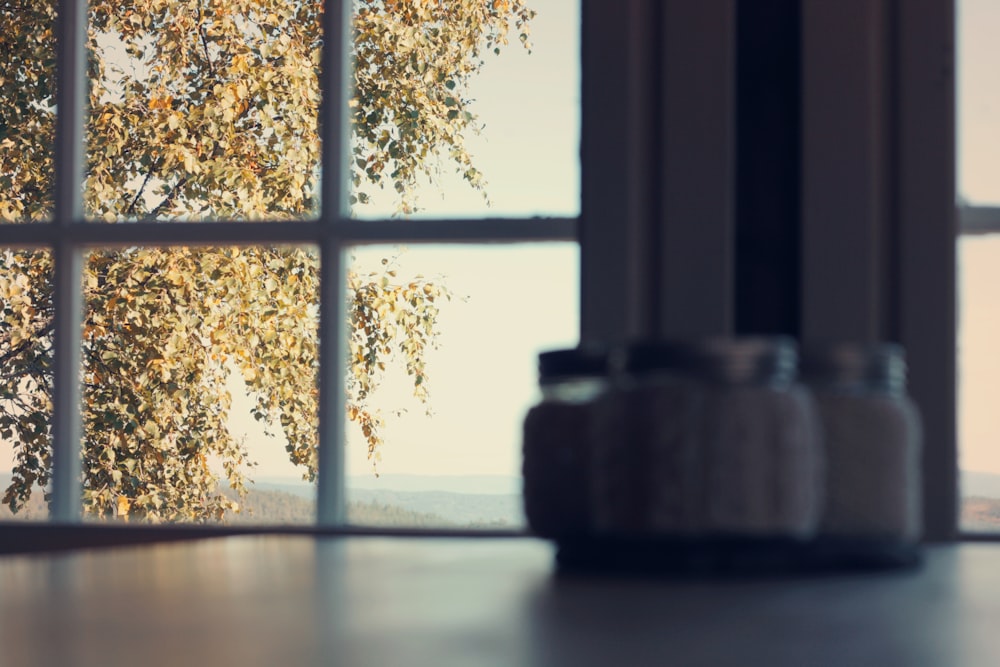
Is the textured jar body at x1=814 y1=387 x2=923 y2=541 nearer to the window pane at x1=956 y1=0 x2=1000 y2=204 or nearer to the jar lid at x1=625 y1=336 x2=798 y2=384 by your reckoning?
the jar lid at x1=625 y1=336 x2=798 y2=384

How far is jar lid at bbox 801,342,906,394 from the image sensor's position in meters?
0.66

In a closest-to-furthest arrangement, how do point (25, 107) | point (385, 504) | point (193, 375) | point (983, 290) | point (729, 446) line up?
point (729, 446) < point (983, 290) < point (25, 107) < point (193, 375) < point (385, 504)

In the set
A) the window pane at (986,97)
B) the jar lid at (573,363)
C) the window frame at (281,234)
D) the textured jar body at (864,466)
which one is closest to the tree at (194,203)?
the window pane at (986,97)

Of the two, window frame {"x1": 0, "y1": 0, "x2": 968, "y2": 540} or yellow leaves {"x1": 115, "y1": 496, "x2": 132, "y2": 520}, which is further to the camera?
yellow leaves {"x1": 115, "y1": 496, "x2": 132, "y2": 520}

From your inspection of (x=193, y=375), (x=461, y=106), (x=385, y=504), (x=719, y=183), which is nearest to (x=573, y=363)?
(x=719, y=183)

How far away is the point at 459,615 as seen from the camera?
0.38 m

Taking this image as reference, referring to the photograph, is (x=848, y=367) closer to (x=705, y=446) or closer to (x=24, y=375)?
(x=705, y=446)

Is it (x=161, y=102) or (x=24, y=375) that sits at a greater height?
(x=161, y=102)

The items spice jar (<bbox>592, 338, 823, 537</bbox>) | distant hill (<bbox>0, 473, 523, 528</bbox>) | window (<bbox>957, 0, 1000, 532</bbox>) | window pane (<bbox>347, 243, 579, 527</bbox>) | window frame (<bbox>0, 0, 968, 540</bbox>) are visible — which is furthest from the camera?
distant hill (<bbox>0, 473, 523, 528</bbox>)

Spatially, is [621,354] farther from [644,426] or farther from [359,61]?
[359,61]

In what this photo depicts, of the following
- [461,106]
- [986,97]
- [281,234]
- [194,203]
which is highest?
[461,106]

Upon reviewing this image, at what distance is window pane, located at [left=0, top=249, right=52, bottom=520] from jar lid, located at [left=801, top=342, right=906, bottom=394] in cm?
573

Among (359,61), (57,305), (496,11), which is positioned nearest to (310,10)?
(359,61)

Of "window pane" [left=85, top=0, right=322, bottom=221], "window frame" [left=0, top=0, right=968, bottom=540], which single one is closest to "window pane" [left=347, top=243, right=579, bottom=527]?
"window pane" [left=85, top=0, right=322, bottom=221]
